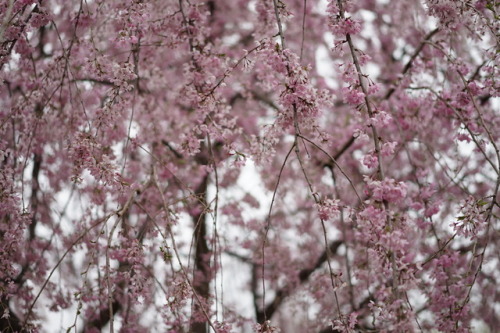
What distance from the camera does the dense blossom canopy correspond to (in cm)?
221

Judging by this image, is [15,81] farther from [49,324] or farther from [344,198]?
[344,198]

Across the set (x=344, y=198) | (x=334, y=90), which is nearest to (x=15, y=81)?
(x=344, y=198)

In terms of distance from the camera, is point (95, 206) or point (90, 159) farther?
point (95, 206)

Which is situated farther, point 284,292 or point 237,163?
point 284,292

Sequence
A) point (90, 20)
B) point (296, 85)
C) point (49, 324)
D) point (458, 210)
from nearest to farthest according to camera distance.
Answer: point (296, 85), point (458, 210), point (90, 20), point (49, 324)

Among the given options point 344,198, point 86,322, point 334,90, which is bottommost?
point 86,322

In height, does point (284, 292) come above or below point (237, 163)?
above

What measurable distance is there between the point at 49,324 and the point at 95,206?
1.54m

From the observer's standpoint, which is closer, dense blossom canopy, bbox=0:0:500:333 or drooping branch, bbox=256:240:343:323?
dense blossom canopy, bbox=0:0:500:333

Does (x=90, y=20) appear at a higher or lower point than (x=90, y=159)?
higher

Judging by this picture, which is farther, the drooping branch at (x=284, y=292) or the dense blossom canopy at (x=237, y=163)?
the drooping branch at (x=284, y=292)

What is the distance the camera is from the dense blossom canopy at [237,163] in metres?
2.21

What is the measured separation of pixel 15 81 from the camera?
3.79m

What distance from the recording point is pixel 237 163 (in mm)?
2484
